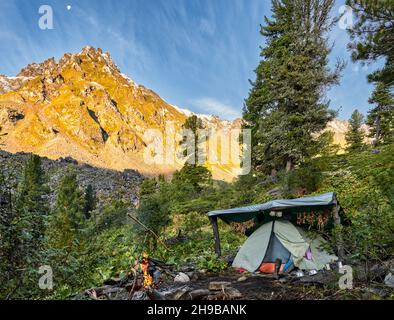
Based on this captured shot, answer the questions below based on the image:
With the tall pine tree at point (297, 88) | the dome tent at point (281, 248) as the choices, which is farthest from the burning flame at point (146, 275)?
the tall pine tree at point (297, 88)

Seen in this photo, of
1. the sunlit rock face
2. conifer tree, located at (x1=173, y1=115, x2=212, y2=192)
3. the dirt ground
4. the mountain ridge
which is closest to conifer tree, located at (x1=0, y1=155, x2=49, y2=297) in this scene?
the dirt ground

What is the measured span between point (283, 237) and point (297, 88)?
1275 cm

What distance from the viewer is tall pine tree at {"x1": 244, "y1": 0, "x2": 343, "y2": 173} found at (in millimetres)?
17953

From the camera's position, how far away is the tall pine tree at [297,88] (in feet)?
58.9

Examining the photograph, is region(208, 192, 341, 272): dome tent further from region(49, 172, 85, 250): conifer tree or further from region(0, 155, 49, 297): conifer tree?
region(49, 172, 85, 250): conifer tree

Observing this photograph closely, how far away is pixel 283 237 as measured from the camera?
895 centimetres

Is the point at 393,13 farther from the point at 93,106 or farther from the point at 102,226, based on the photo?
the point at 93,106

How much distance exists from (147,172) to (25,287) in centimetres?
14791

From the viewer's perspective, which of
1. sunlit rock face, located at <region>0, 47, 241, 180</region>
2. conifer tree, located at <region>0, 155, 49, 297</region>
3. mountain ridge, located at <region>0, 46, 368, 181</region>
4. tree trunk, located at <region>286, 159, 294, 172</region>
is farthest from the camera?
sunlit rock face, located at <region>0, 47, 241, 180</region>

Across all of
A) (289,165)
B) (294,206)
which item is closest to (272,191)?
(289,165)

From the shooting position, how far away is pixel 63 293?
692 centimetres

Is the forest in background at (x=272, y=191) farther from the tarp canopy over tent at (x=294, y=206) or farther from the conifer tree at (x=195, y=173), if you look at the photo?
the conifer tree at (x=195, y=173)

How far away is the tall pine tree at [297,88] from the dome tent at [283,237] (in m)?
9.18

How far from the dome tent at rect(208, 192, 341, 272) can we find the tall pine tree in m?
9.18
